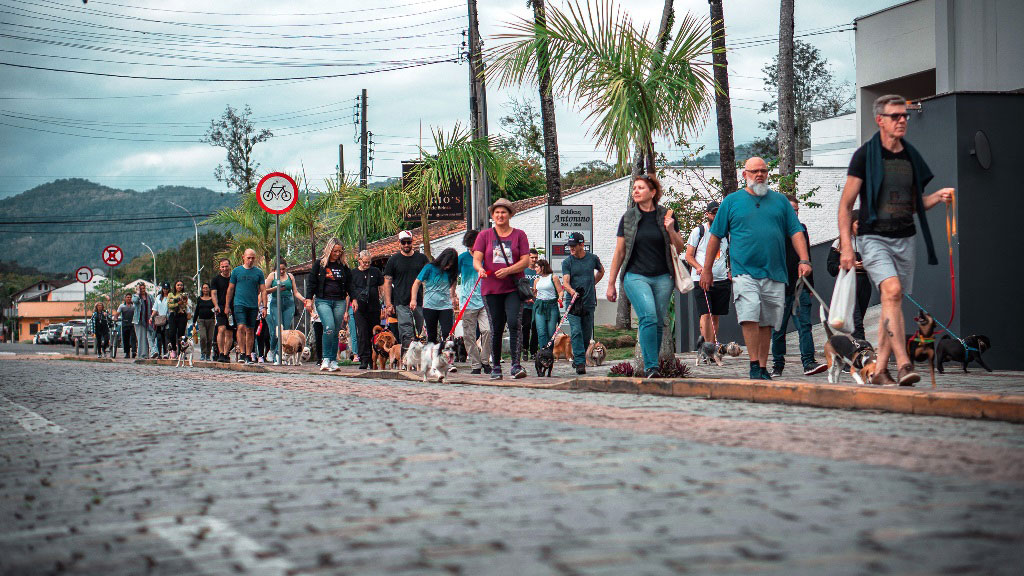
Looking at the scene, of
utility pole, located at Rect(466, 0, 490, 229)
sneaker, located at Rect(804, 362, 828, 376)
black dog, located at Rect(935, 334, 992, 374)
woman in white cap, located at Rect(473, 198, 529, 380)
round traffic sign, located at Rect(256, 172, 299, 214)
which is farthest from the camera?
utility pole, located at Rect(466, 0, 490, 229)

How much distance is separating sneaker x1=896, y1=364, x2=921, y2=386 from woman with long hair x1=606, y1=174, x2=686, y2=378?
2586 mm

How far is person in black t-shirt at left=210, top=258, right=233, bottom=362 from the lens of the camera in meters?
19.8

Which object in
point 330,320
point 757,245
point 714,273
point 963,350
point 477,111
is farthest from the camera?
point 477,111

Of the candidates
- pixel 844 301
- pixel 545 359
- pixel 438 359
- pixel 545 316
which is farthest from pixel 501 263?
pixel 844 301

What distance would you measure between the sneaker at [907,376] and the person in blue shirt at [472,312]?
673 centimetres

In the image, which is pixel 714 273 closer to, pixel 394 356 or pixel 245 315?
pixel 394 356

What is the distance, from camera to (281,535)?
158 inches

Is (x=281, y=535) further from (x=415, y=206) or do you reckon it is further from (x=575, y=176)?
(x=575, y=176)

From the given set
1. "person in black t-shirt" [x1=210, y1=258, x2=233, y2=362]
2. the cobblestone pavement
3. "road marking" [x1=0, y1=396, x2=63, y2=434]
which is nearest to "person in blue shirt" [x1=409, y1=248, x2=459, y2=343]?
"road marking" [x1=0, y1=396, x2=63, y2=434]

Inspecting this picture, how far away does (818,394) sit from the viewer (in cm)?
812

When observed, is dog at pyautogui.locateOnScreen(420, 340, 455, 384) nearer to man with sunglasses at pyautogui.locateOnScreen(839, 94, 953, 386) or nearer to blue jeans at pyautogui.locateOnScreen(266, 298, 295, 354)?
man with sunglasses at pyautogui.locateOnScreen(839, 94, 953, 386)

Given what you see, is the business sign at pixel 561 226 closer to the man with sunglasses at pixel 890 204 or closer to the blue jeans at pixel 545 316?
the blue jeans at pixel 545 316

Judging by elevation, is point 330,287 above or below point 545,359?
above

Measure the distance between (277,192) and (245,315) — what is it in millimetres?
2289
